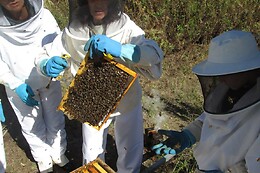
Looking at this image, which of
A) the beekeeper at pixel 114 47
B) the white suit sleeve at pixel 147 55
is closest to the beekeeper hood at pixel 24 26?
the beekeeper at pixel 114 47

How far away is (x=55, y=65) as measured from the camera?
293cm

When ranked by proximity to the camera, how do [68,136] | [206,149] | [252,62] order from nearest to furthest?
[252,62] → [206,149] → [68,136]

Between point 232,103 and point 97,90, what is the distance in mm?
1015

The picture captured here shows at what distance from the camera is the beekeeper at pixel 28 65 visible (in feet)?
10.7

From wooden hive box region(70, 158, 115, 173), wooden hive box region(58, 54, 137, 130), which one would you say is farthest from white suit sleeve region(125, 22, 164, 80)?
wooden hive box region(70, 158, 115, 173)

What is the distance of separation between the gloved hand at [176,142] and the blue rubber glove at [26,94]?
1.10 meters

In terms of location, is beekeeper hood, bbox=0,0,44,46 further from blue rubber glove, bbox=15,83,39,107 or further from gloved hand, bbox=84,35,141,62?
gloved hand, bbox=84,35,141,62

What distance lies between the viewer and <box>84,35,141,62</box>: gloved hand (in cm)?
262

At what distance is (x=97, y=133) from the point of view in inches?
130

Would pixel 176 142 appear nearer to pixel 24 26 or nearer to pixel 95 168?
pixel 95 168

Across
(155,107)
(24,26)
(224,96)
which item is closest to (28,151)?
(155,107)

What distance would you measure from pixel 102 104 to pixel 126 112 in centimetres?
37

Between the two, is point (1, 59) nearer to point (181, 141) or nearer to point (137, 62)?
point (137, 62)

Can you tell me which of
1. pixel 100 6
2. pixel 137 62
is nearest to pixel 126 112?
pixel 137 62
